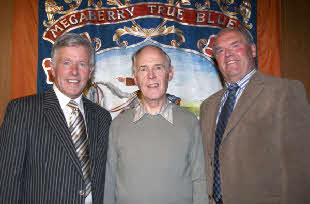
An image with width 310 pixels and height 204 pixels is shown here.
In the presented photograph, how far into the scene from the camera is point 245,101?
1532 millimetres

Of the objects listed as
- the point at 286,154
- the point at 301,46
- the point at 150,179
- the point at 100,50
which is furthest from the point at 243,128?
the point at 301,46

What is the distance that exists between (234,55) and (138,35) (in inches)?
57.0

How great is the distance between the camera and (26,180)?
136cm

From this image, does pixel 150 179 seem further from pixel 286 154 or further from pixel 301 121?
pixel 301 121

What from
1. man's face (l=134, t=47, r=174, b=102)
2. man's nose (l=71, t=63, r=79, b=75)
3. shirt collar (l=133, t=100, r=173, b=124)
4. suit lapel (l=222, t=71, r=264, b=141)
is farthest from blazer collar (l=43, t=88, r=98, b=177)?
suit lapel (l=222, t=71, r=264, b=141)

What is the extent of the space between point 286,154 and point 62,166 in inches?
59.6

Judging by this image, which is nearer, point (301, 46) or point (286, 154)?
point (286, 154)

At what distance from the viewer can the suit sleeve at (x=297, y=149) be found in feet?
4.37

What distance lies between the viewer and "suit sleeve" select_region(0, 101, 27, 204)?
4.27ft

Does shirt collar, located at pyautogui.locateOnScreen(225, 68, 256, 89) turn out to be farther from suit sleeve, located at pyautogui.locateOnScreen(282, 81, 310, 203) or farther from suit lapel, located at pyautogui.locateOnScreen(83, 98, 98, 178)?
suit lapel, located at pyautogui.locateOnScreen(83, 98, 98, 178)

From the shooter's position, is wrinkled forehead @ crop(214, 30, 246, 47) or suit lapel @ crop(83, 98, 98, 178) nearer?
suit lapel @ crop(83, 98, 98, 178)

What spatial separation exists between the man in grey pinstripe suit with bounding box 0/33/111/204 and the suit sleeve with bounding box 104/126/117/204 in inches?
2.1

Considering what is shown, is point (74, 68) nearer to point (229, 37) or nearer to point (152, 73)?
point (152, 73)

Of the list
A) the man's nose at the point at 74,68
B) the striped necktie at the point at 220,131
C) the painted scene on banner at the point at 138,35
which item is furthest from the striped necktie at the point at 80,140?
the painted scene on banner at the point at 138,35
